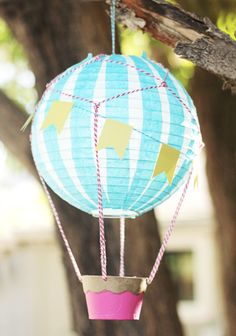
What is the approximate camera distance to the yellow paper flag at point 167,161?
2.21 meters

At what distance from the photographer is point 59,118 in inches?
86.5

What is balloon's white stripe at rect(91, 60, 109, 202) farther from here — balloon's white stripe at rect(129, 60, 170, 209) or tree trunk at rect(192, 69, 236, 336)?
tree trunk at rect(192, 69, 236, 336)

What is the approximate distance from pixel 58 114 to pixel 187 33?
702 millimetres

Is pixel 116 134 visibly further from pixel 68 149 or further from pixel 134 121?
pixel 68 149

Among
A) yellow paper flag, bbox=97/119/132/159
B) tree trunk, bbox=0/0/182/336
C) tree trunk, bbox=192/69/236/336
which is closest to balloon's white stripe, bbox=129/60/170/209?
yellow paper flag, bbox=97/119/132/159

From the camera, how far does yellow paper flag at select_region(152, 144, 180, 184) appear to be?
221 cm

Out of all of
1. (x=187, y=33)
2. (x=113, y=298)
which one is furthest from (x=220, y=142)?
(x=113, y=298)

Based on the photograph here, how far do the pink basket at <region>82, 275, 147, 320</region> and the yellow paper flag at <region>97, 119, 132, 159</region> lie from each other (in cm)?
46

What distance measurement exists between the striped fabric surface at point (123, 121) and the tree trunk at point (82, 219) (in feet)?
5.23

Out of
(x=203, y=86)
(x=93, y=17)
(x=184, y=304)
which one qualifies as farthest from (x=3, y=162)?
(x=184, y=304)

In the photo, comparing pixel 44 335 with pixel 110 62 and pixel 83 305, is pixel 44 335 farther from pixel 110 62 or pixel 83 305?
pixel 110 62

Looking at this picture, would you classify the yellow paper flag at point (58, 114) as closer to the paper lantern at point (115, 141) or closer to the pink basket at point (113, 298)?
the paper lantern at point (115, 141)

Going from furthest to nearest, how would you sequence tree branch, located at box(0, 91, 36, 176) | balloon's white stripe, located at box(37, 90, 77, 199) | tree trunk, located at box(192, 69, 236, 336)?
tree trunk, located at box(192, 69, 236, 336) → tree branch, located at box(0, 91, 36, 176) → balloon's white stripe, located at box(37, 90, 77, 199)

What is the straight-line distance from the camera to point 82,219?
13.0 ft
